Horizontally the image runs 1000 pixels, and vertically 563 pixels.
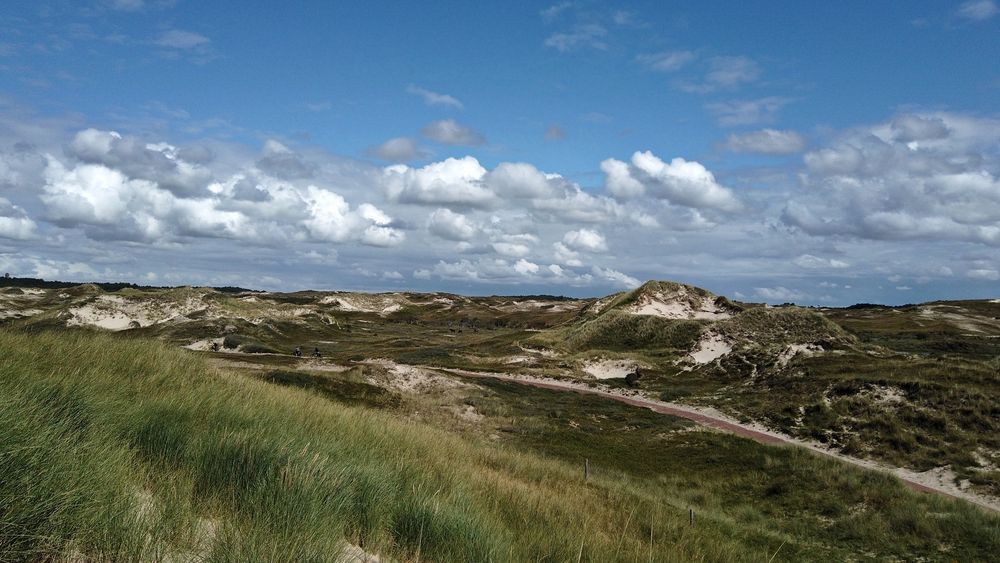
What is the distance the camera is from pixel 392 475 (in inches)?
284

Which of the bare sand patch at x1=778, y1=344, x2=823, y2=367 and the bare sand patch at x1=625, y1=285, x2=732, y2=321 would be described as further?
the bare sand patch at x1=625, y1=285, x2=732, y2=321

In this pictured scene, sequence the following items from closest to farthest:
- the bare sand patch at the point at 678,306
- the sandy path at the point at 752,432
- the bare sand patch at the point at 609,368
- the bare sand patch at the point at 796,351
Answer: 1. the sandy path at the point at 752,432
2. the bare sand patch at the point at 796,351
3. the bare sand patch at the point at 609,368
4. the bare sand patch at the point at 678,306

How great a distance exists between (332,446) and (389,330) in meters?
124

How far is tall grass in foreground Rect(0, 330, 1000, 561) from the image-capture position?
362 cm

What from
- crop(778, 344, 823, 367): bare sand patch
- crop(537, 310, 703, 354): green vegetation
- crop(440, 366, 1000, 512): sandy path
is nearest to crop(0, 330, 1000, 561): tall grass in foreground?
crop(440, 366, 1000, 512): sandy path

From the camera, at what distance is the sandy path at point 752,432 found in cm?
2258

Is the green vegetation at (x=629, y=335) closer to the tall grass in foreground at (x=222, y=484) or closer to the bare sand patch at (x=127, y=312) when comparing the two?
the tall grass in foreground at (x=222, y=484)

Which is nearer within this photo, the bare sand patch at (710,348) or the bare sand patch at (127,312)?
the bare sand patch at (710,348)

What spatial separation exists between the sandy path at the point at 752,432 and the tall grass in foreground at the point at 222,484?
18.7m

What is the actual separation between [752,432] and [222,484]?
3638 centimetres

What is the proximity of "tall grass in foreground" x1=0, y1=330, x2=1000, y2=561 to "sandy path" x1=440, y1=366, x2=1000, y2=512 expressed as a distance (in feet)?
61.2

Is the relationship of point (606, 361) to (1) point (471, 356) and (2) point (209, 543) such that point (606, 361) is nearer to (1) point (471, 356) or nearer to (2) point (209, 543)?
(1) point (471, 356)

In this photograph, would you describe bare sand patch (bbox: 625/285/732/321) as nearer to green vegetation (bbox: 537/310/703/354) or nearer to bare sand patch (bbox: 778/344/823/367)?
green vegetation (bbox: 537/310/703/354)

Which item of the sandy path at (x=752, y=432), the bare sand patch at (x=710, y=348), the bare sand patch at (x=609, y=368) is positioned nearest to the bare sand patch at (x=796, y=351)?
the bare sand patch at (x=710, y=348)
